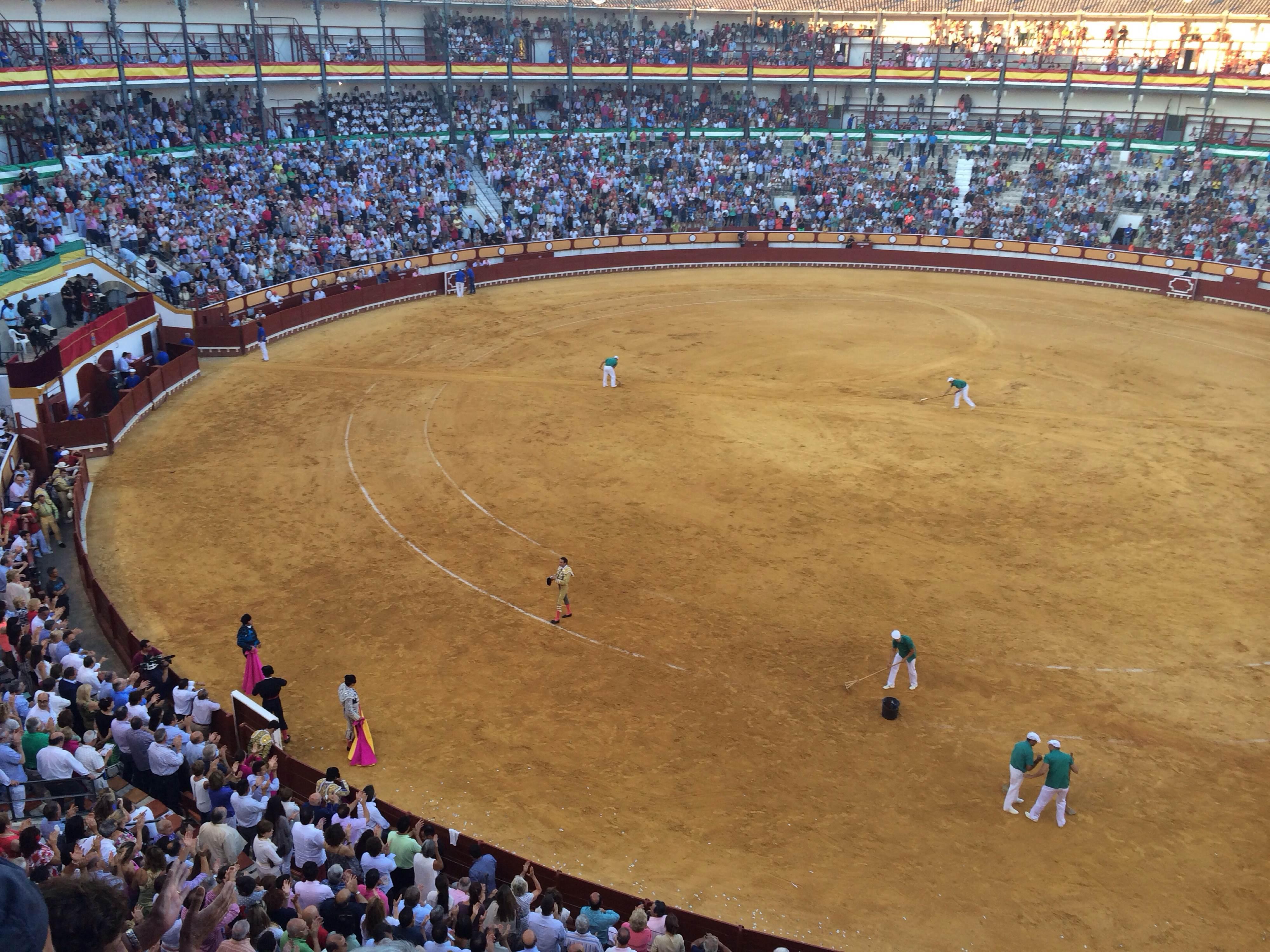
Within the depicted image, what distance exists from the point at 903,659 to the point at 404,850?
866 cm

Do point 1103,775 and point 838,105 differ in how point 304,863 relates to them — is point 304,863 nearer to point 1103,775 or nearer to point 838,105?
point 1103,775

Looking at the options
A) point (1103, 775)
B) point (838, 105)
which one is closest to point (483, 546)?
point (1103, 775)

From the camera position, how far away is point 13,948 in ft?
8.20

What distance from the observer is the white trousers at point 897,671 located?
54.6ft

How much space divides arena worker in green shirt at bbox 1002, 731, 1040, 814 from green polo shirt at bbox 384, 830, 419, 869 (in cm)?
795

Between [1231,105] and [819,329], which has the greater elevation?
[1231,105]

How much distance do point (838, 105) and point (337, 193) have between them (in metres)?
33.2

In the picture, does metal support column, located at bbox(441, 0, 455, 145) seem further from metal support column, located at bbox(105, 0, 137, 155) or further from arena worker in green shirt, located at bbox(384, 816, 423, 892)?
arena worker in green shirt, located at bbox(384, 816, 423, 892)

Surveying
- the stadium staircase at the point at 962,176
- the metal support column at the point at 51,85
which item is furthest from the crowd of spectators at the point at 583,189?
the metal support column at the point at 51,85

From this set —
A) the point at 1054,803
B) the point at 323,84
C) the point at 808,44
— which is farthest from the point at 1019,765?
the point at 808,44

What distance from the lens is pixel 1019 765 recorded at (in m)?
14.0

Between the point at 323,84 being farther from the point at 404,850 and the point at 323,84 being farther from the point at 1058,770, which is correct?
the point at 1058,770

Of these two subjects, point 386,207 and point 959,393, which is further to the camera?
point 386,207

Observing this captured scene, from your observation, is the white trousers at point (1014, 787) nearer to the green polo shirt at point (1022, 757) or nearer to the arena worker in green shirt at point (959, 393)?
the green polo shirt at point (1022, 757)
